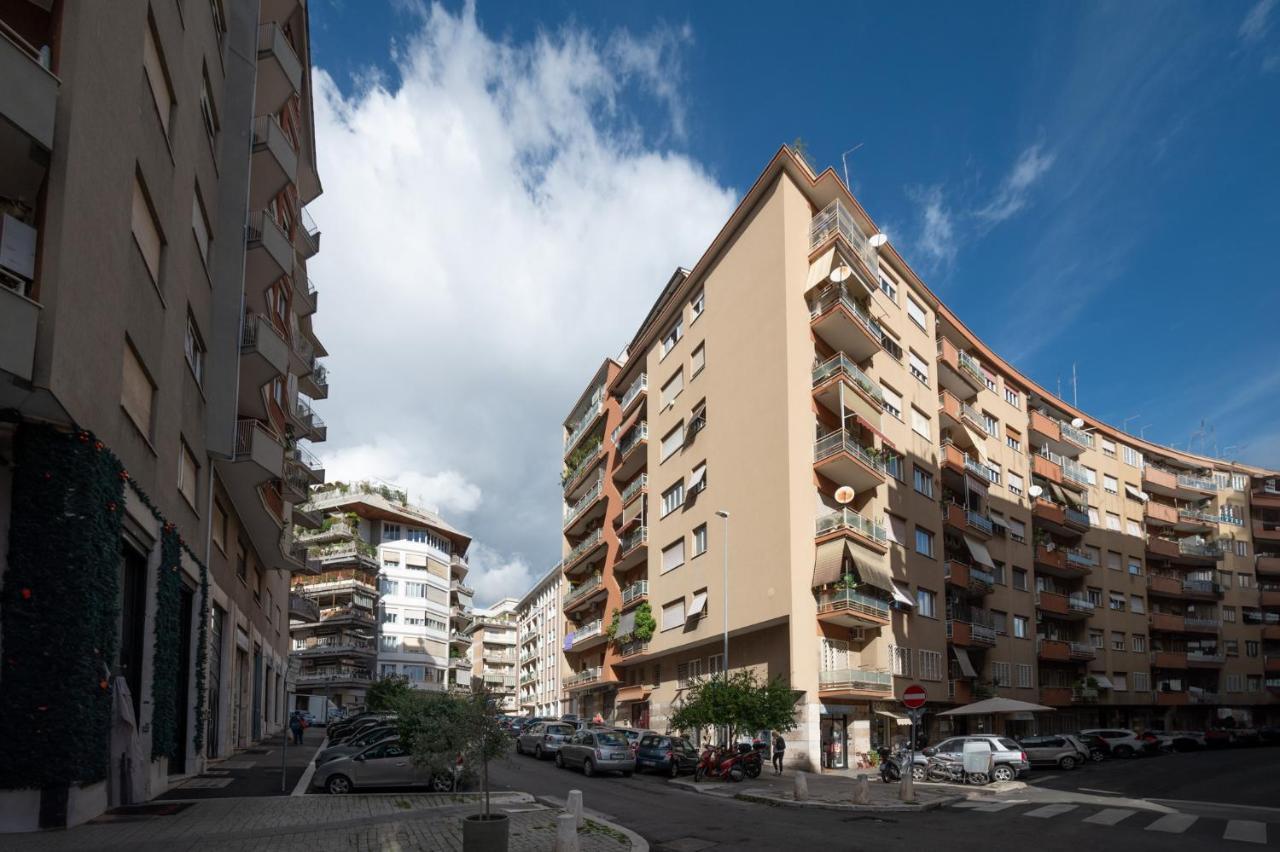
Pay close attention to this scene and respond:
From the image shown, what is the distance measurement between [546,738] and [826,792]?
14800 millimetres

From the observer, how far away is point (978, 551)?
47.9m

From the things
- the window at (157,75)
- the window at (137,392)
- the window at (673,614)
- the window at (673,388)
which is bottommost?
the window at (673,614)

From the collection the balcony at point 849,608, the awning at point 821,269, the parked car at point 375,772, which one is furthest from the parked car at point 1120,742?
the parked car at point 375,772

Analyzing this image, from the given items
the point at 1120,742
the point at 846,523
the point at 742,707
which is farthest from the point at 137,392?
the point at 1120,742

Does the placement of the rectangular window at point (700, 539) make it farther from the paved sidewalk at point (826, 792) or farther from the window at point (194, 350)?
the window at point (194, 350)

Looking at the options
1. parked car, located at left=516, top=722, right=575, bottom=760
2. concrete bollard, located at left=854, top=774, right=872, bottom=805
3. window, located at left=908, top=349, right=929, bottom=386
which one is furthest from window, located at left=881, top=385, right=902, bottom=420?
concrete bollard, located at left=854, top=774, right=872, bottom=805

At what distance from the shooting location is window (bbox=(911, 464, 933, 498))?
144 ft

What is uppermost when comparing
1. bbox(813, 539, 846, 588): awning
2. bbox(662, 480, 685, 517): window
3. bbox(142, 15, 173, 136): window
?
bbox(142, 15, 173, 136): window

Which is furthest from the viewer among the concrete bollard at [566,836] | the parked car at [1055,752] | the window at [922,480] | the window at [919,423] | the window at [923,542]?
the window at [919,423]

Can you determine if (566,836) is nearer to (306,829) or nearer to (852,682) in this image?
(306,829)

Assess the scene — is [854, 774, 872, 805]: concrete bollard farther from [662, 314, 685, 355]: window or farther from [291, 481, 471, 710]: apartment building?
[291, 481, 471, 710]: apartment building

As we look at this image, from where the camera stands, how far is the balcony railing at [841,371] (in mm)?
38250

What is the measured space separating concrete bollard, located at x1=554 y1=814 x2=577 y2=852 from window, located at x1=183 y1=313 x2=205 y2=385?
1416 cm

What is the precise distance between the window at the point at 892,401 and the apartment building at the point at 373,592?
148 feet
